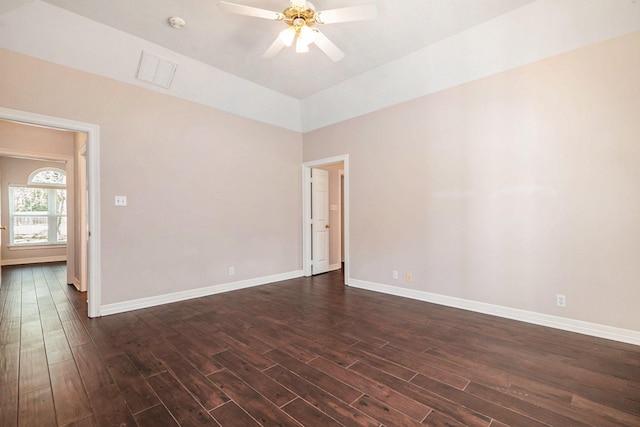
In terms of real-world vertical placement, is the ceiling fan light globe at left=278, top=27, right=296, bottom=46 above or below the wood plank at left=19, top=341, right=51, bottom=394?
above

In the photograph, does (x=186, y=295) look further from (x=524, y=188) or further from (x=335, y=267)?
(x=524, y=188)

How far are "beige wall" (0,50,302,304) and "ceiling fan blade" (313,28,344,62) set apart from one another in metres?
2.09

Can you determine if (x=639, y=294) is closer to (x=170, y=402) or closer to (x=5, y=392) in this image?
(x=170, y=402)

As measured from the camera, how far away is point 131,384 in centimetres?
195

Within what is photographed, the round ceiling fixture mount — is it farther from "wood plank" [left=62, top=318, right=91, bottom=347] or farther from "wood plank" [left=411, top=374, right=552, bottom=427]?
"wood plank" [left=411, top=374, right=552, bottom=427]

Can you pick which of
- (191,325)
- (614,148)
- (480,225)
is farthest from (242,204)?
(614,148)

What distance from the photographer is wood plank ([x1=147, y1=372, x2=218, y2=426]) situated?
160cm

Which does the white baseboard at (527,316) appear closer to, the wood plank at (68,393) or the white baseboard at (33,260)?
the wood plank at (68,393)

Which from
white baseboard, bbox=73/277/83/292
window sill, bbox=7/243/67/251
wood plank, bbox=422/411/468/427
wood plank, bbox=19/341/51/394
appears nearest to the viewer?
wood plank, bbox=422/411/468/427

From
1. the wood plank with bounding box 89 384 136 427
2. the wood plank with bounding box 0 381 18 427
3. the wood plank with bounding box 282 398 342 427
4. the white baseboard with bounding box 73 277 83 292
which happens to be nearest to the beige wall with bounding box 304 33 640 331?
the wood plank with bounding box 282 398 342 427

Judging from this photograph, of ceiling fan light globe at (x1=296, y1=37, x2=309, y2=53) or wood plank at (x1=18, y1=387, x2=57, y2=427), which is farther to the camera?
ceiling fan light globe at (x1=296, y1=37, x2=309, y2=53)

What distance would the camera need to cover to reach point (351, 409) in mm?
1688

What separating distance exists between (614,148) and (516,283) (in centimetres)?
158

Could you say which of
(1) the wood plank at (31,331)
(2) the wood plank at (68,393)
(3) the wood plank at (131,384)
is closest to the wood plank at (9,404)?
(2) the wood plank at (68,393)
